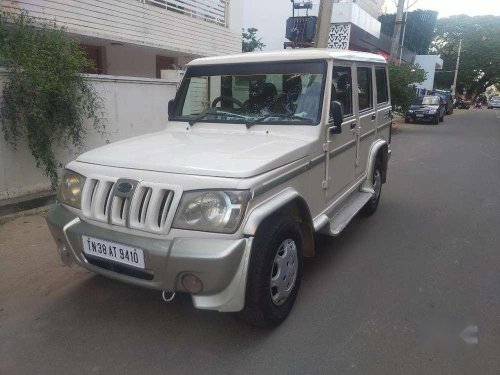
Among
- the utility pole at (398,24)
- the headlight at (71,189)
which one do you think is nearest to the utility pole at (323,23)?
the headlight at (71,189)

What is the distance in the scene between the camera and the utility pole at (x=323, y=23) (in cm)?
829

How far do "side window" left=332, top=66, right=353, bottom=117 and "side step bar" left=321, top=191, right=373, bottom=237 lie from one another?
0.99m

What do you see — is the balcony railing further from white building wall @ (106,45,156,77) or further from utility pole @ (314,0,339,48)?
utility pole @ (314,0,339,48)

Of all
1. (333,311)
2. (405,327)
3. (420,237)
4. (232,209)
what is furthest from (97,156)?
(420,237)

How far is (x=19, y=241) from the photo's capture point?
451cm

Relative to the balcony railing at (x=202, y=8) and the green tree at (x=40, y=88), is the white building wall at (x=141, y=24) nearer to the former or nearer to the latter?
the balcony railing at (x=202, y=8)

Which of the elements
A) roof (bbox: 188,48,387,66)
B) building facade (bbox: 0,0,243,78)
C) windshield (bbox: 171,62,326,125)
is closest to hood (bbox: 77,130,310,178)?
windshield (bbox: 171,62,326,125)

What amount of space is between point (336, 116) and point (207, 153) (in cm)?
123

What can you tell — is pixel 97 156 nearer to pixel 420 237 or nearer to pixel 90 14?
pixel 420 237

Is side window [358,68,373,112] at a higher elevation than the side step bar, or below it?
higher

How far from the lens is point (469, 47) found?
5009 centimetres

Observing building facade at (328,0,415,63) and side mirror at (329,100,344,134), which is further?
building facade at (328,0,415,63)

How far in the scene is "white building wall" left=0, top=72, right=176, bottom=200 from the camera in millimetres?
5394

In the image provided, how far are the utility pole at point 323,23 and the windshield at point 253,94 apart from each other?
4.88 m
